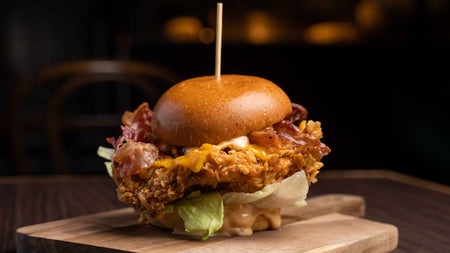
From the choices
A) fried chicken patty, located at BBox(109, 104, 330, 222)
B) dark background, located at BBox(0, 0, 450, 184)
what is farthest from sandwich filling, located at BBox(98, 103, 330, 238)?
dark background, located at BBox(0, 0, 450, 184)

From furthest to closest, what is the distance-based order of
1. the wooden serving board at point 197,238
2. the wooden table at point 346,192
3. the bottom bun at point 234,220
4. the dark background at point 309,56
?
the dark background at point 309,56 < the wooden table at point 346,192 < the bottom bun at point 234,220 < the wooden serving board at point 197,238

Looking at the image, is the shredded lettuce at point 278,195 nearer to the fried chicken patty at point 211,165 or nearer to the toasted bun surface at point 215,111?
the fried chicken patty at point 211,165

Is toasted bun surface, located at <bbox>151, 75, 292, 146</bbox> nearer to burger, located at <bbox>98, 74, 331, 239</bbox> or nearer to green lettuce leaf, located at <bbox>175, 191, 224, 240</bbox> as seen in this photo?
burger, located at <bbox>98, 74, 331, 239</bbox>

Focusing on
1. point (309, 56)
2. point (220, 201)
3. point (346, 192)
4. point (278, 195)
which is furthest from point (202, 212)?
point (309, 56)

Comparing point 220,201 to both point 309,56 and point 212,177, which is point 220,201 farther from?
point 309,56

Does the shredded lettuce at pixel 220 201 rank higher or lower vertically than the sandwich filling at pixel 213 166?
lower

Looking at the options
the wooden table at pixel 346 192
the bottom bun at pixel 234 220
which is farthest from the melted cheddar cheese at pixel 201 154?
the wooden table at pixel 346 192

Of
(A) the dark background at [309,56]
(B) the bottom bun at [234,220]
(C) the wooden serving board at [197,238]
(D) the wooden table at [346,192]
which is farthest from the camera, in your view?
(A) the dark background at [309,56]

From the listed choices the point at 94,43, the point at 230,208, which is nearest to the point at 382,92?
the point at 94,43
